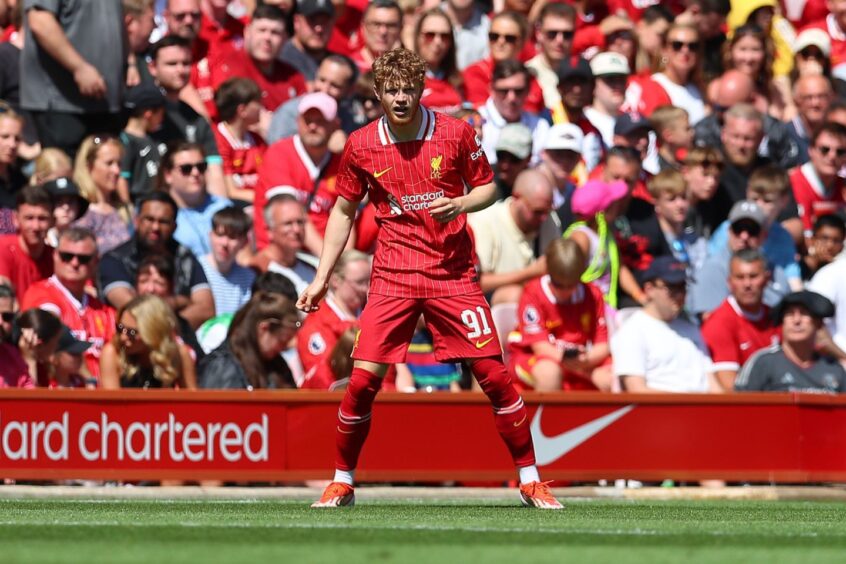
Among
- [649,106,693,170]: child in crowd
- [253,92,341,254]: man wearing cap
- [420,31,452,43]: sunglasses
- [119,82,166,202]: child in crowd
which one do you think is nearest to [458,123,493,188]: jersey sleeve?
[253,92,341,254]: man wearing cap

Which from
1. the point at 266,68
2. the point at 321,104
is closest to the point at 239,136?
the point at 266,68

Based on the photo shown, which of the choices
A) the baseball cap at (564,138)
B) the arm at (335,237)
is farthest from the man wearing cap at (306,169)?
the arm at (335,237)

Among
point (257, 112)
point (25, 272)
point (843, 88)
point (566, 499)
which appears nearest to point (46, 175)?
point (25, 272)

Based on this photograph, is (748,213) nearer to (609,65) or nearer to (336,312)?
(609,65)

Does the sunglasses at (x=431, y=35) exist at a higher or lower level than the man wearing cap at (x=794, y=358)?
higher

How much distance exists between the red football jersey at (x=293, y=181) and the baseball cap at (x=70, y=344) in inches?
85.0

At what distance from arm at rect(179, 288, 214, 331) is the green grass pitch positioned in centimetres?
304

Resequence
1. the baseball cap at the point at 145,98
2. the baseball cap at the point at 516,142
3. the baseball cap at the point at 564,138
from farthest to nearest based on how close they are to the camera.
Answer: the baseball cap at the point at 564,138, the baseball cap at the point at 145,98, the baseball cap at the point at 516,142

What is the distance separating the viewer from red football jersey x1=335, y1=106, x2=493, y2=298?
8648 mm

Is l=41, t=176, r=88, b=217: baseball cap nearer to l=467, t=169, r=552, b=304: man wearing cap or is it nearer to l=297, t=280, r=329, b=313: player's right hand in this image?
l=467, t=169, r=552, b=304: man wearing cap

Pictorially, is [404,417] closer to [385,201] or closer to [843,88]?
[385,201]

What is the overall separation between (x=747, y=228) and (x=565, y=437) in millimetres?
2923

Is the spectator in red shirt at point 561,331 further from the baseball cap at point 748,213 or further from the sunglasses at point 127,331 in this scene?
the sunglasses at point 127,331

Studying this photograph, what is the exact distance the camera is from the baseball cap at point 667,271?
12523 millimetres
